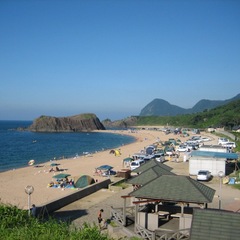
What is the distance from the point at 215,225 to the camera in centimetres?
1034

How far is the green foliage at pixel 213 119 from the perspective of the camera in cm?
10724

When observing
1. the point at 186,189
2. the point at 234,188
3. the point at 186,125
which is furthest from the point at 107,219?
the point at 186,125

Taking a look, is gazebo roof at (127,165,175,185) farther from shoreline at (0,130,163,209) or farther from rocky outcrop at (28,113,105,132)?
rocky outcrop at (28,113,105,132)

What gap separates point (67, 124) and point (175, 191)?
438ft

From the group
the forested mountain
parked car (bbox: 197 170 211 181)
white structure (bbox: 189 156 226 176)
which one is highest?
the forested mountain

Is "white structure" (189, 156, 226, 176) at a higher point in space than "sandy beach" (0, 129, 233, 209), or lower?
higher

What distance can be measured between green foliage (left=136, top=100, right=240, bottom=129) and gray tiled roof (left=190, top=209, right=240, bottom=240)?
96.2 metres

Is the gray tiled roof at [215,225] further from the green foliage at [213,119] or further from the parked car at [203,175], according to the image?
the green foliage at [213,119]

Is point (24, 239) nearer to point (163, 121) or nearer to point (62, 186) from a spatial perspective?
point (62, 186)

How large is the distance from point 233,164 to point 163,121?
5971 inches

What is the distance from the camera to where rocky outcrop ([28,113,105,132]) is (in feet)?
459

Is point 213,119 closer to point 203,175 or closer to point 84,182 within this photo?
point 203,175

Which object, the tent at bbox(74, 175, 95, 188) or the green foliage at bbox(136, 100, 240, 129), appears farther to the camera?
the green foliage at bbox(136, 100, 240, 129)

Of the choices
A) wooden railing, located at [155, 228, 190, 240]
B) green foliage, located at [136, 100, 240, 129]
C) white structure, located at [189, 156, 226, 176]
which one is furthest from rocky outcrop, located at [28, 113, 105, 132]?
wooden railing, located at [155, 228, 190, 240]
